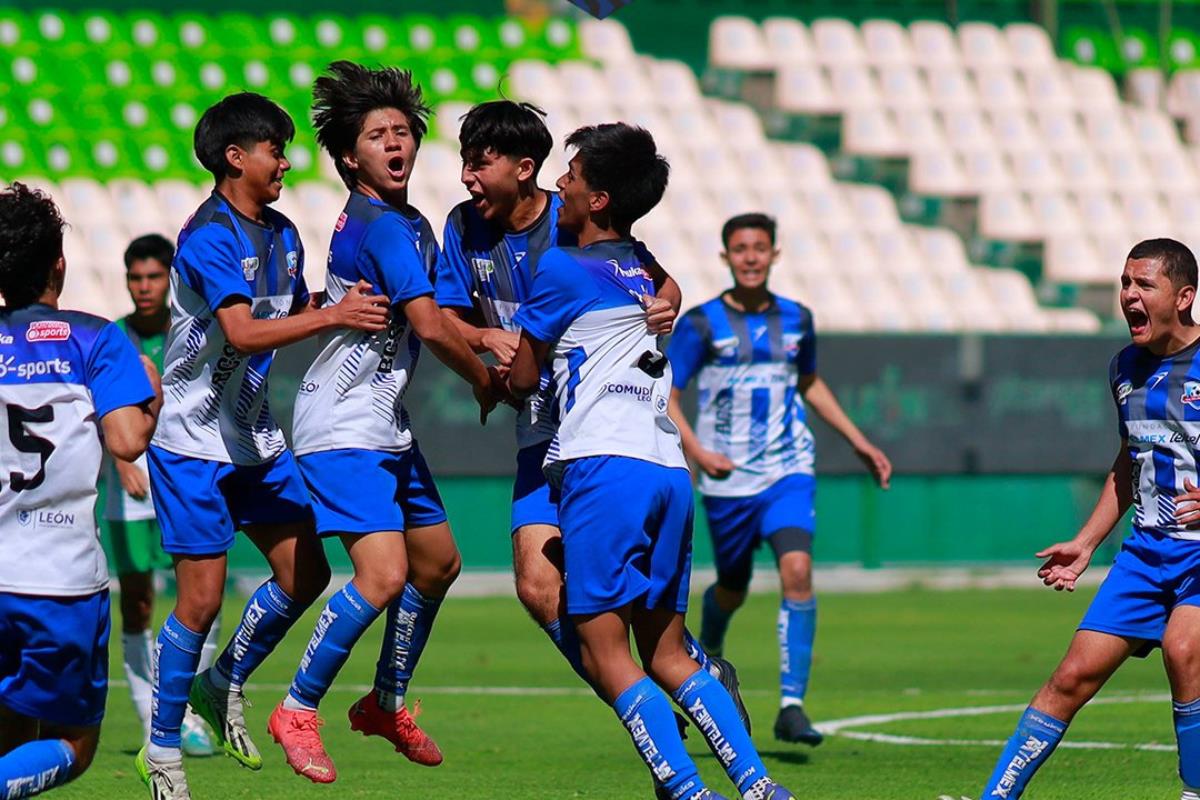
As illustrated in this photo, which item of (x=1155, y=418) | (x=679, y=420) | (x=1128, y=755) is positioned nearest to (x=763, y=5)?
(x=679, y=420)

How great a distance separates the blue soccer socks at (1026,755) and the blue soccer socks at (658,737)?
41.3 inches

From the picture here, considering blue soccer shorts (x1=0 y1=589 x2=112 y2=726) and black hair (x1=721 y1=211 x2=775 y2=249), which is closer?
blue soccer shorts (x1=0 y1=589 x2=112 y2=726)

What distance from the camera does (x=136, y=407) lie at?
5746 mm

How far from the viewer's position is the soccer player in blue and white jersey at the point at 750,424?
398 inches

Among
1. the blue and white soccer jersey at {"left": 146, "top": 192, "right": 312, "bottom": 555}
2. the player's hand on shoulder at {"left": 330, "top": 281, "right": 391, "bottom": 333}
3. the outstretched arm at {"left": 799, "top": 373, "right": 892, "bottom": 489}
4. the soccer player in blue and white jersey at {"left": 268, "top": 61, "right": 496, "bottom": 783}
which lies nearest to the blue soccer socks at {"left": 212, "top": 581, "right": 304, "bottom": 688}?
the soccer player in blue and white jersey at {"left": 268, "top": 61, "right": 496, "bottom": 783}

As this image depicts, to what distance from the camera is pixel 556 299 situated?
641cm

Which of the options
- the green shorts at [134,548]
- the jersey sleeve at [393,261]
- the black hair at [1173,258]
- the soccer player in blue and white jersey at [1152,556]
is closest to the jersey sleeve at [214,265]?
the jersey sleeve at [393,261]

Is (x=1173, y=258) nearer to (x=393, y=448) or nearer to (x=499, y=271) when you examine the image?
(x=499, y=271)

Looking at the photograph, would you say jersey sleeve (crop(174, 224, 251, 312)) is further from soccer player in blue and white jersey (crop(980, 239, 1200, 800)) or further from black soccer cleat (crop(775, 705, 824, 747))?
black soccer cleat (crop(775, 705, 824, 747))

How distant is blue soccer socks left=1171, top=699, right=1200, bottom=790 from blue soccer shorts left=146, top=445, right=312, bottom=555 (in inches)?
128

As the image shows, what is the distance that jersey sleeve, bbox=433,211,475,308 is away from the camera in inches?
290

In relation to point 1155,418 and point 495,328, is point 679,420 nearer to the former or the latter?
point 495,328

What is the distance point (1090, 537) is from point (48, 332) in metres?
3.49

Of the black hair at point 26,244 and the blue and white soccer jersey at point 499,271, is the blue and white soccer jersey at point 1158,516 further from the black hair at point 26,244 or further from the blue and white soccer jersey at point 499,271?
the black hair at point 26,244
